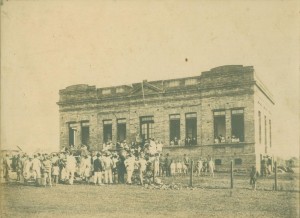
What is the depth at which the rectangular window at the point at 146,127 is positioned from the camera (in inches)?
263

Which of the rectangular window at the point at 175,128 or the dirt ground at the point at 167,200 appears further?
the rectangular window at the point at 175,128

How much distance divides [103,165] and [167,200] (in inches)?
55.1

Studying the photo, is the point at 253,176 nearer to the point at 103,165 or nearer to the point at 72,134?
the point at 103,165

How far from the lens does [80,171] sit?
806cm

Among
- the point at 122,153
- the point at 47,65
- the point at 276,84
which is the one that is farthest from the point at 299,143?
the point at 47,65

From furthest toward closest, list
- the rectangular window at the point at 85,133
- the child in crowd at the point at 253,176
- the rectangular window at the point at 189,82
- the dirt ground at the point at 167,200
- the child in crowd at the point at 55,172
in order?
the child in crowd at the point at 55,172, the rectangular window at the point at 85,133, the rectangular window at the point at 189,82, the child in crowd at the point at 253,176, the dirt ground at the point at 167,200

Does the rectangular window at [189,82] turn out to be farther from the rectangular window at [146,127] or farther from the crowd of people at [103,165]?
the crowd of people at [103,165]

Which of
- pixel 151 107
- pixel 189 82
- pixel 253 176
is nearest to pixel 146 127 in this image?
pixel 151 107

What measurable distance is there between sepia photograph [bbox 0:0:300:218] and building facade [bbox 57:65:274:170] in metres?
0.02

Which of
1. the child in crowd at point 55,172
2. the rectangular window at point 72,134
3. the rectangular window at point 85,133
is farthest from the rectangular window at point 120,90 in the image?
the child in crowd at point 55,172

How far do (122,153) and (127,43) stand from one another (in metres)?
1.65

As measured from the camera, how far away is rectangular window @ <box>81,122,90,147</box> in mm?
7208

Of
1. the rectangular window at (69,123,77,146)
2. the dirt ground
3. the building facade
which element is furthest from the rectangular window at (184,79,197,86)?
the rectangular window at (69,123,77,146)

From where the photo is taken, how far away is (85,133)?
722 cm
